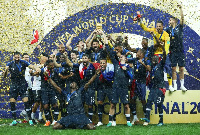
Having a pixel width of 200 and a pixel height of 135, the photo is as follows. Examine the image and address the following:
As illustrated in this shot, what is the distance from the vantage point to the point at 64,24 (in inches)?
450

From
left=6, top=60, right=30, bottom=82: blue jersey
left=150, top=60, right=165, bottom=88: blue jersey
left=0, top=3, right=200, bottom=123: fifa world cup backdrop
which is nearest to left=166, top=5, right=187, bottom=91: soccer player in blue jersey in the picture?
left=150, top=60, right=165, bottom=88: blue jersey

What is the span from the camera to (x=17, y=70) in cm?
875

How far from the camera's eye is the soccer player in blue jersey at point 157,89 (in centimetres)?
790

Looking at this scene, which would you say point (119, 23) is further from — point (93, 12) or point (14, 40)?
point (14, 40)

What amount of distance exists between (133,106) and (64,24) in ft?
14.0

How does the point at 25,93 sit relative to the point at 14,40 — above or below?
below

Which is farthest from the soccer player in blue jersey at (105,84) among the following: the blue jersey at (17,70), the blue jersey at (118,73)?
the blue jersey at (17,70)

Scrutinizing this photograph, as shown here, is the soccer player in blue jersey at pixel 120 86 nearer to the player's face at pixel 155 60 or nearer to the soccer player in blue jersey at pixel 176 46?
the player's face at pixel 155 60

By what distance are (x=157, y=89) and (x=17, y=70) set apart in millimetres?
3350

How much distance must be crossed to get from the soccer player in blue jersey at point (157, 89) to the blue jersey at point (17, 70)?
310cm

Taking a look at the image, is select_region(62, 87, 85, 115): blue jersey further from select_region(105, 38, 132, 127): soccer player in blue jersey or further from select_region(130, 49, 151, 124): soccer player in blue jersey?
select_region(130, 49, 151, 124): soccer player in blue jersey

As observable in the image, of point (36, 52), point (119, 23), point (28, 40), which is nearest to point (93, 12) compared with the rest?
point (119, 23)

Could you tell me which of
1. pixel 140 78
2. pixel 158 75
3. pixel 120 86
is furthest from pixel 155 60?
pixel 120 86

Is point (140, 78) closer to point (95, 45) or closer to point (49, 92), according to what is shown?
point (95, 45)
